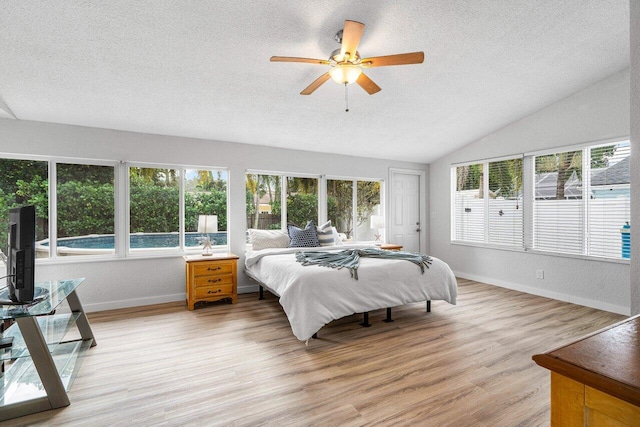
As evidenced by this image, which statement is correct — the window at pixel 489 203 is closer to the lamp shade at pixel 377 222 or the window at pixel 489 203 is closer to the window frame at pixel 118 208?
the lamp shade at pixel 377 222

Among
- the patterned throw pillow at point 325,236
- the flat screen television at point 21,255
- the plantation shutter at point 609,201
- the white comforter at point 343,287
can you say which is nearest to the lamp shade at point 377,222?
the patterned throw pillow at point 325,236

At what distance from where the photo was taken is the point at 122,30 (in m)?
2.48

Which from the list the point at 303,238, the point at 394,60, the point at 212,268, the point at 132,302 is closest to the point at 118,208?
the point at 132,302

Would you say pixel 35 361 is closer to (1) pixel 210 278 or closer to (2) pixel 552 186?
(1) pixel 210 278

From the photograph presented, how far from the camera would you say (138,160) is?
426 cm

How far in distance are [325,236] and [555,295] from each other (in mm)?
3204

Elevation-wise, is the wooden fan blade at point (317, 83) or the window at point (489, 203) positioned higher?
the wooden fan blade at point (317, 83)

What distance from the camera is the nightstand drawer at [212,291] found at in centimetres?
411

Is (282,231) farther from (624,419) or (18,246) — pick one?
(624,419)

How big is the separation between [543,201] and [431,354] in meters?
3.16

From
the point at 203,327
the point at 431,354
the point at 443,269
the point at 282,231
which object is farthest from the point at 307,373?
the point at 282,231

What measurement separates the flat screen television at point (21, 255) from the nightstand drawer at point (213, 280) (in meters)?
1.91

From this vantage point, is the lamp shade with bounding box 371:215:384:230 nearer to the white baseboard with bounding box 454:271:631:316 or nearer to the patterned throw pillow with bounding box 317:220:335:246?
the patterned throw pillow with bounding box 317:220:335:246

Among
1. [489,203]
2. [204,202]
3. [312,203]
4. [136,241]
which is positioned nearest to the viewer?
[136,241]
